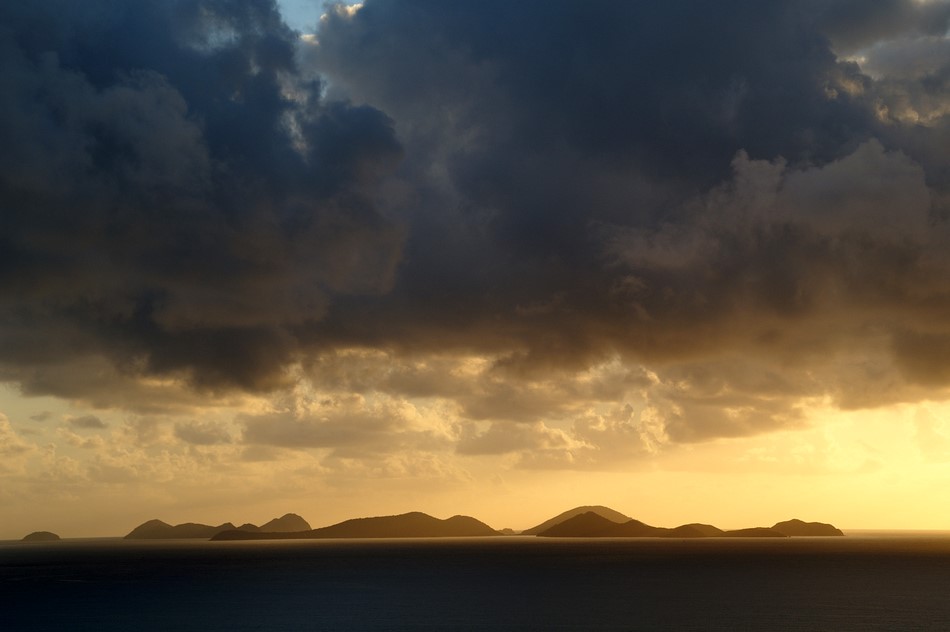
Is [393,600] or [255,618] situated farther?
[393,600]

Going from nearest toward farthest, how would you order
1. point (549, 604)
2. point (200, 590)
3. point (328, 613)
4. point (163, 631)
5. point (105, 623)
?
point (163, 631), point (105, 623), point (328, 613), point (549, 604), point (200, 590)

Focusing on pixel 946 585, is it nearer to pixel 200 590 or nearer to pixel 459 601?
pixel 459 601

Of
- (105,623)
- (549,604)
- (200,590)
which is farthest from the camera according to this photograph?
(200,590)

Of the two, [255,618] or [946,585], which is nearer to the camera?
[255,618]

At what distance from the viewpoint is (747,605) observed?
466 feet

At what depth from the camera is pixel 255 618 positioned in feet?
422

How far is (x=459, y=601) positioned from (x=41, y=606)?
7086 cm

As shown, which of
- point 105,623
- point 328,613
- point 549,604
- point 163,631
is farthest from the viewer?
point 549,604

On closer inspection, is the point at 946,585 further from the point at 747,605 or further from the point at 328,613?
the point at 328,613

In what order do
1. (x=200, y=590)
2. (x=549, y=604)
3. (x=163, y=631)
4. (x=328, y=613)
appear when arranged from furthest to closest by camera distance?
(x=200, y=590)
(x=549, y=604)
(x=328, y=613)
(x=163, y=631)

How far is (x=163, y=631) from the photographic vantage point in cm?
11512

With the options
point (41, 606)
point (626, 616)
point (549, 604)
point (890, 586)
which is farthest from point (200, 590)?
point (890, 586)

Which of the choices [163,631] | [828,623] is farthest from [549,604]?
[163,631]

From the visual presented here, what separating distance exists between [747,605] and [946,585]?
235 feet
